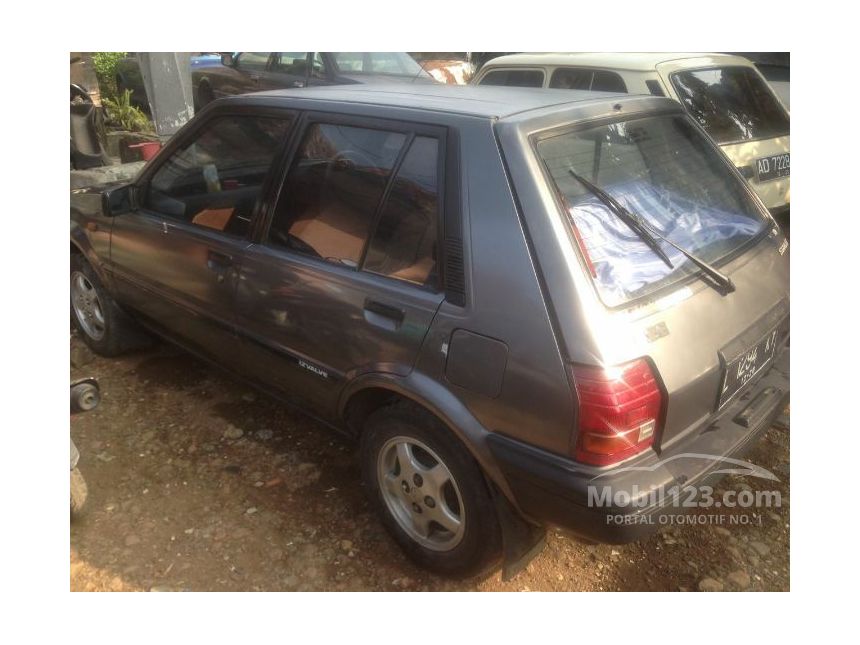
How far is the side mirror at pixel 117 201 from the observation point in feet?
11.2

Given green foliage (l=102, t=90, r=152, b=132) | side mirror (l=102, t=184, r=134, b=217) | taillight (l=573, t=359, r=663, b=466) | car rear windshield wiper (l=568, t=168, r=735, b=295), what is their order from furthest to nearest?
→ green foliage (l=102, t=90, r=152, b=132) < side mirror (l=102, t=184, r=134, b=217) < car rear windshield wiper (l=568, t=168, r=735, b=295) < taillight (l=573, t=359, r=663, b=466)

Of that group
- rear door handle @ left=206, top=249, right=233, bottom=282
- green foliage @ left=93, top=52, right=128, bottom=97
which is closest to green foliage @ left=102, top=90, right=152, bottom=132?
green foliage @ left=93, top=52, right=128, bottom=97

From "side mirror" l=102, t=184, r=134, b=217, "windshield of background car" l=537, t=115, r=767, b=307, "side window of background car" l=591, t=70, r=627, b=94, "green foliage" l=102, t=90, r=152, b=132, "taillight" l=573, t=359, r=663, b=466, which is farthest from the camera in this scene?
"green foliage" l=102, t=90, r=152, b=132

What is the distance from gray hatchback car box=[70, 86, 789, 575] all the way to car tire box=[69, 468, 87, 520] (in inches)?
34.4

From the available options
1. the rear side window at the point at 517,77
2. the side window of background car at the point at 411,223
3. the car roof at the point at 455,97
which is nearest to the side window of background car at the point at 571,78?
the rear side window at the point at 517,77

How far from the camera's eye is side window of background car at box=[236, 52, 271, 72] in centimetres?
855

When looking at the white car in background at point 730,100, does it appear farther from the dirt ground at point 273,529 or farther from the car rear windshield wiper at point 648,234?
the car rear windshield wiper at point 648,234

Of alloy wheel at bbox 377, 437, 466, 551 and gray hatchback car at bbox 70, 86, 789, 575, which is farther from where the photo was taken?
alloy wheel at bbox 377, 437, 466, 551

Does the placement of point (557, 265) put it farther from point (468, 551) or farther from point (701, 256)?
point (468, 551)

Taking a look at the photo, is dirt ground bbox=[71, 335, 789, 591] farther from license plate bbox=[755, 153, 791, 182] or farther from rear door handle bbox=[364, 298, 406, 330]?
license plate bbox=[755, 153, 791, 182]

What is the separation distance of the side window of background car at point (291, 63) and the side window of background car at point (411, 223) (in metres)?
6.21

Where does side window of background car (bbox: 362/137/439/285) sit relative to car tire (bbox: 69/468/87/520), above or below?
above

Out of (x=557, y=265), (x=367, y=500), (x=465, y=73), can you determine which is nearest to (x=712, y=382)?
(x=557, y=265)

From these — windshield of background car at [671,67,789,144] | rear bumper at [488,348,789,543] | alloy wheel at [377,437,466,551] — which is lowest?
alloy wheel at [377,437,466,551]
